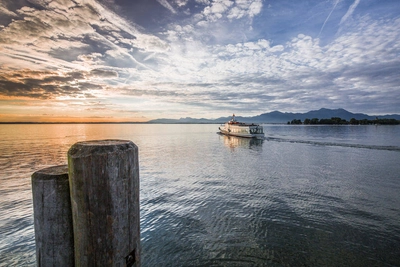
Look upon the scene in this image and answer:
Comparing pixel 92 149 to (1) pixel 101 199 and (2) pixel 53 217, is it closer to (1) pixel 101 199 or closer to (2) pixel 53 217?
(1) pixel 101 199

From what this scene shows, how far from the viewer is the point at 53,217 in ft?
6.96

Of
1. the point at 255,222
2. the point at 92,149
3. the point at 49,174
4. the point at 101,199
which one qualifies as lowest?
the point at 255,222

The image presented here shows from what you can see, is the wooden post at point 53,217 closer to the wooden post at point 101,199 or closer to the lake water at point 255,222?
the wooden post at point 101,199

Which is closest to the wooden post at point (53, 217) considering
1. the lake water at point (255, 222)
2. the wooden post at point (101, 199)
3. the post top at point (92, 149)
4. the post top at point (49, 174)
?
the post top at point (49, 174)

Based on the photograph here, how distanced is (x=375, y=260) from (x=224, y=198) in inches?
256

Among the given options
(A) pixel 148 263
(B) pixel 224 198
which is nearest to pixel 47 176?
(A) pixel 148 263

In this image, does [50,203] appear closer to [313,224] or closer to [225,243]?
[225,243]

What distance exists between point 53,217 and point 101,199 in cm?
76

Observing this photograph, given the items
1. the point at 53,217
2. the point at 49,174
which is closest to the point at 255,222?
the point at 53,217

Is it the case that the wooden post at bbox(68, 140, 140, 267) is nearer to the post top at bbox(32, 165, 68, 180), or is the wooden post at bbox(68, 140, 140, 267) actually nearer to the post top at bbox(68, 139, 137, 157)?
the post top at bbox(68, 139, 137, 157)

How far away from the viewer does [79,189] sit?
6.15ft

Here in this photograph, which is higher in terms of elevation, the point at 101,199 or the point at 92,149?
the point at 92,149

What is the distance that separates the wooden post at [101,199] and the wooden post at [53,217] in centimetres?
26

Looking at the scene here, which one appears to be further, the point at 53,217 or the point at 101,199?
the point at 53,217
